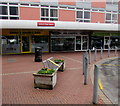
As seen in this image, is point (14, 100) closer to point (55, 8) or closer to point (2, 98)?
point (2, 98)

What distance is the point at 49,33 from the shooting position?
1869cm

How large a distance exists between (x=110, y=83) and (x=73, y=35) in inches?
542

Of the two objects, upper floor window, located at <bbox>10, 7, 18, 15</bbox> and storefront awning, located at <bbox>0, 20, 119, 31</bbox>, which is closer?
storefront awning, located at <bbox>0, 20, 119, 31</bbox>

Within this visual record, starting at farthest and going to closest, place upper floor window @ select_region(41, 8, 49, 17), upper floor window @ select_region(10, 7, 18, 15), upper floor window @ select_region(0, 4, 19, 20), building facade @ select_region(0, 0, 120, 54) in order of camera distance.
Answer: upper floor window @ select_region(41, 8, 49, 17)
upper floor window @ select_region(10, 7, 18, 15)
upper floor window @ select_region(0, 4, 19, 20)
building facade @ select_region(0, 0, 120, 54)

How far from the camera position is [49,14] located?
757 inches

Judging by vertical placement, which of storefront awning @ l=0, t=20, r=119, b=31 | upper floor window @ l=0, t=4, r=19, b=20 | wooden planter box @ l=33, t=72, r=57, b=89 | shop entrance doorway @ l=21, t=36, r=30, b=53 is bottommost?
wooden planter box @ l=33, t=72, r=57, b=89

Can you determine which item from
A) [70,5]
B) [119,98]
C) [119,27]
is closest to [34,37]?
[70,5]

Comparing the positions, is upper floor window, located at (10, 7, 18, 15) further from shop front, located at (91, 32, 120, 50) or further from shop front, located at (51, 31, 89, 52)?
shop front, located at (91, 32, 120, 50)

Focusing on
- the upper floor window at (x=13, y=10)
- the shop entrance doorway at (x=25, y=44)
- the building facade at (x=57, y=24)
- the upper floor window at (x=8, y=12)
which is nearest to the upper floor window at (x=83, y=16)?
the building facade at (x=57, y=24)

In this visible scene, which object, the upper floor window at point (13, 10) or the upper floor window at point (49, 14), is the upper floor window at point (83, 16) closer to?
the upper floor window at point (49, 14)

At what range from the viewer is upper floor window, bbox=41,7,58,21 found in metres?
19.0

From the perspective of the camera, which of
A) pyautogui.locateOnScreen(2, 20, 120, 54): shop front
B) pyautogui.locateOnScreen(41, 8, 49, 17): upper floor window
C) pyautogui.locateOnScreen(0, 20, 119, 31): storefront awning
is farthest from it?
pyautogui.locateOnScreen(41, 8, 49, 17): upper floor window

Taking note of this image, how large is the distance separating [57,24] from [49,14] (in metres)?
4.70

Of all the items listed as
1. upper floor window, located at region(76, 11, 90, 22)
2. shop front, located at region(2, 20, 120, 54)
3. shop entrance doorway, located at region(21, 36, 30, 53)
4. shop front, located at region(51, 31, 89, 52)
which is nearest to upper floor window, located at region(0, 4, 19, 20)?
shop front, located at region(2, 20, 120, 54)
